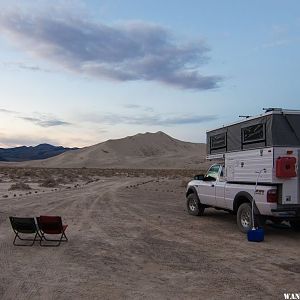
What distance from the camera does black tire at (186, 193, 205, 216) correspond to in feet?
57.4

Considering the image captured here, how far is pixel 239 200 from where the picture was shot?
13914 mm

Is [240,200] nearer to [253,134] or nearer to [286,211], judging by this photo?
[286,211]

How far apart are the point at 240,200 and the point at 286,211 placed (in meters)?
1.82

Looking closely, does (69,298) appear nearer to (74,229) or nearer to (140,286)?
(140,286)

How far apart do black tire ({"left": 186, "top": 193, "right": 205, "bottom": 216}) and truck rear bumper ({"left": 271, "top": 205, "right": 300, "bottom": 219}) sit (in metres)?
5.33

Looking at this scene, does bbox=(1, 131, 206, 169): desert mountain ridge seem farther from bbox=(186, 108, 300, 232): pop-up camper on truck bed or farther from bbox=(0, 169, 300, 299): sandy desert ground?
bbox=(0, 169, 300, 299): sandy desert ground

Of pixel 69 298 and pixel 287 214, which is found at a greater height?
pixel 287 214

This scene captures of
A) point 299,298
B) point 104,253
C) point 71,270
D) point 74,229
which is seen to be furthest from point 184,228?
point 299,298

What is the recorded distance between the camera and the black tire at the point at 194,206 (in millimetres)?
17500

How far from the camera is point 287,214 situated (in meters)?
12.3

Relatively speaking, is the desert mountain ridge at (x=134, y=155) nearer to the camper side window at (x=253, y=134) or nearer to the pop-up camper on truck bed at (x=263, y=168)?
the pop-up camper on truck bed at (x=263, y=168)

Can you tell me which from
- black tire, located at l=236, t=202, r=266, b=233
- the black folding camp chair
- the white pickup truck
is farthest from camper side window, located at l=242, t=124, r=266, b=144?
the black folding camp chair

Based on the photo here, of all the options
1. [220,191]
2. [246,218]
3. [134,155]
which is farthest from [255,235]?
[134,155]

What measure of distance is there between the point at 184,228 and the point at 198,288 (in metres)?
6.82
